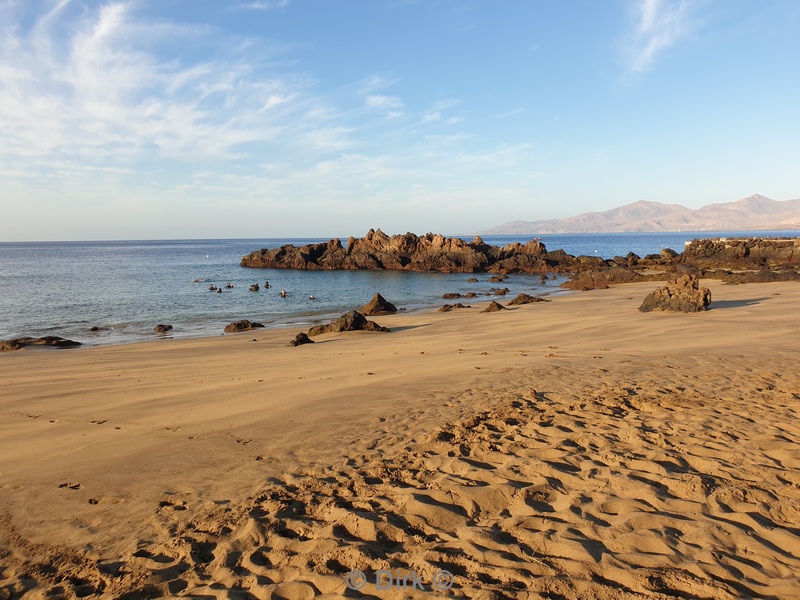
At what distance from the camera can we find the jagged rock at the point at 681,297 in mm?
17734

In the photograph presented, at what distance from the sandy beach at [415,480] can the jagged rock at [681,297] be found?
7.19 meters

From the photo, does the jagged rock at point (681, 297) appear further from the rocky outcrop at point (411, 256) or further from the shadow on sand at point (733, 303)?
the rocky outcrop at point (411, 256)

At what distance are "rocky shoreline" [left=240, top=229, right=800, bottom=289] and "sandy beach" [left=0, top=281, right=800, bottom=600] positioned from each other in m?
27.8

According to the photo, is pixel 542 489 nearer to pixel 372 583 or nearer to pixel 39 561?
pixel 372 583

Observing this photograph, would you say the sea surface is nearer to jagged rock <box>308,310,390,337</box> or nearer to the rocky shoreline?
jagged rock <box>308,310,390,337</box>

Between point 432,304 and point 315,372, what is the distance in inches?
787

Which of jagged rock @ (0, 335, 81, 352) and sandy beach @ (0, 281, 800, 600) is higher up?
sandy beach @ (0, 281, 800, 600)

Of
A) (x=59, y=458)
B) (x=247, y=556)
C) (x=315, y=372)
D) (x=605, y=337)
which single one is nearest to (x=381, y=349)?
(x=315, y=372)

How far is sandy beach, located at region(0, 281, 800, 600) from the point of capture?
3.58 metres

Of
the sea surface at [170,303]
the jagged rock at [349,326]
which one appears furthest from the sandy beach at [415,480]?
the sea surface at [170,303]

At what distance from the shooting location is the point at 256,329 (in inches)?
814

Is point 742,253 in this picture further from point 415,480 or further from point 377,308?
point 415,480

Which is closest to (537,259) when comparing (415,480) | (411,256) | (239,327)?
(411,256)

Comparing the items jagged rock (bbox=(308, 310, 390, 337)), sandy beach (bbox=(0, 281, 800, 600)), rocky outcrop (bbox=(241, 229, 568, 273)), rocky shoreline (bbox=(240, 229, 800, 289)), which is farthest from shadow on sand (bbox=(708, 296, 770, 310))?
rocky outcrop (bbox=(241, 229, 568, 273))
